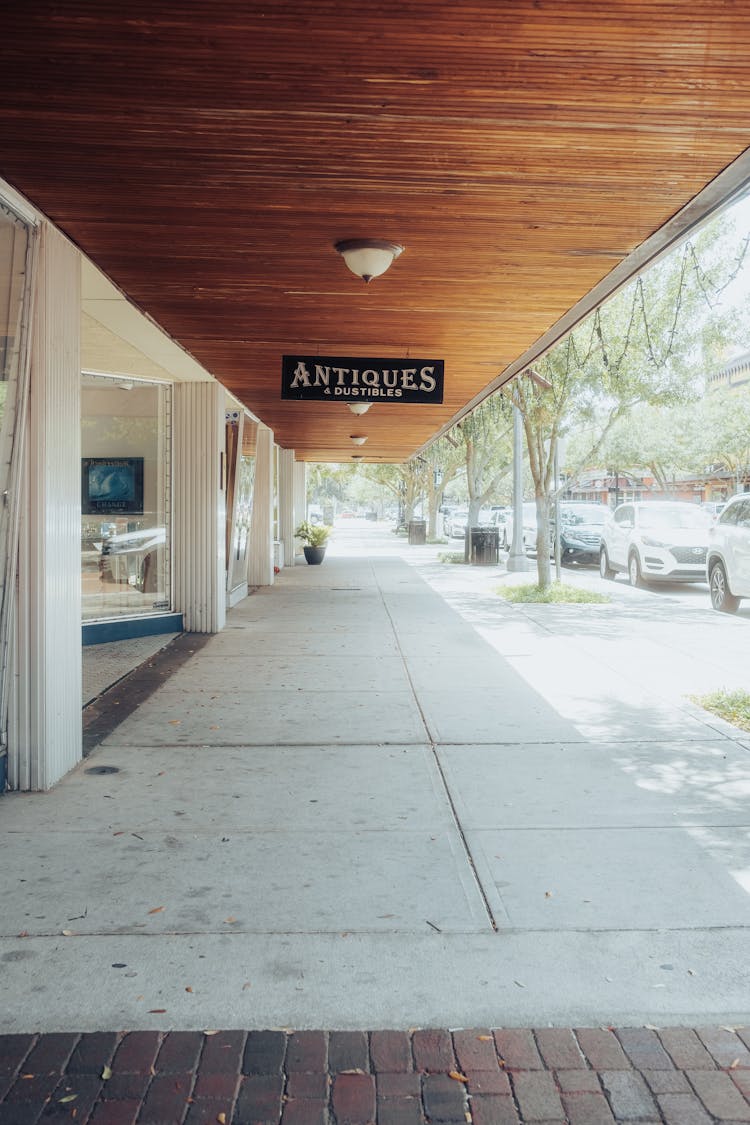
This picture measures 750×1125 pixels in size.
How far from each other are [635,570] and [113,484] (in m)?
11.5

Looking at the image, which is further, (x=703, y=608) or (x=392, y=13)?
(x=703, y=608)

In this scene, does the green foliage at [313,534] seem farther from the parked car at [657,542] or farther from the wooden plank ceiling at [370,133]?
the wooden plank ceiling at [370,133]

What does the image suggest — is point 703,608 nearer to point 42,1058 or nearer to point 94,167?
point 94,167

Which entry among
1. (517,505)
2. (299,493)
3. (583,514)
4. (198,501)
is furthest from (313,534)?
(198,501)

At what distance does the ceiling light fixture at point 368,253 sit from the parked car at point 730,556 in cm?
888

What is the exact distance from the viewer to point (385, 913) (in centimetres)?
399

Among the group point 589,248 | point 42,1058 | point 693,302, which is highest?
point 693,302

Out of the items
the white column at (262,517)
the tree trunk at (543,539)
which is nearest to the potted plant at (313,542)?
the white column at (262,517)

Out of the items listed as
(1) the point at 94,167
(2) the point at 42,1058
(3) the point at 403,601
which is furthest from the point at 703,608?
(2) the point at 42,1058

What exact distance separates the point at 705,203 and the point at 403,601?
11304 mm

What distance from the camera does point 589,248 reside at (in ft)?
20.1

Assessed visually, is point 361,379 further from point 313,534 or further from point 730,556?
point 313,534

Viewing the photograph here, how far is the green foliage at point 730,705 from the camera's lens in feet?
24.2

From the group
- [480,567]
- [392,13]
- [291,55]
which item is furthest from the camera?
[480,567]
